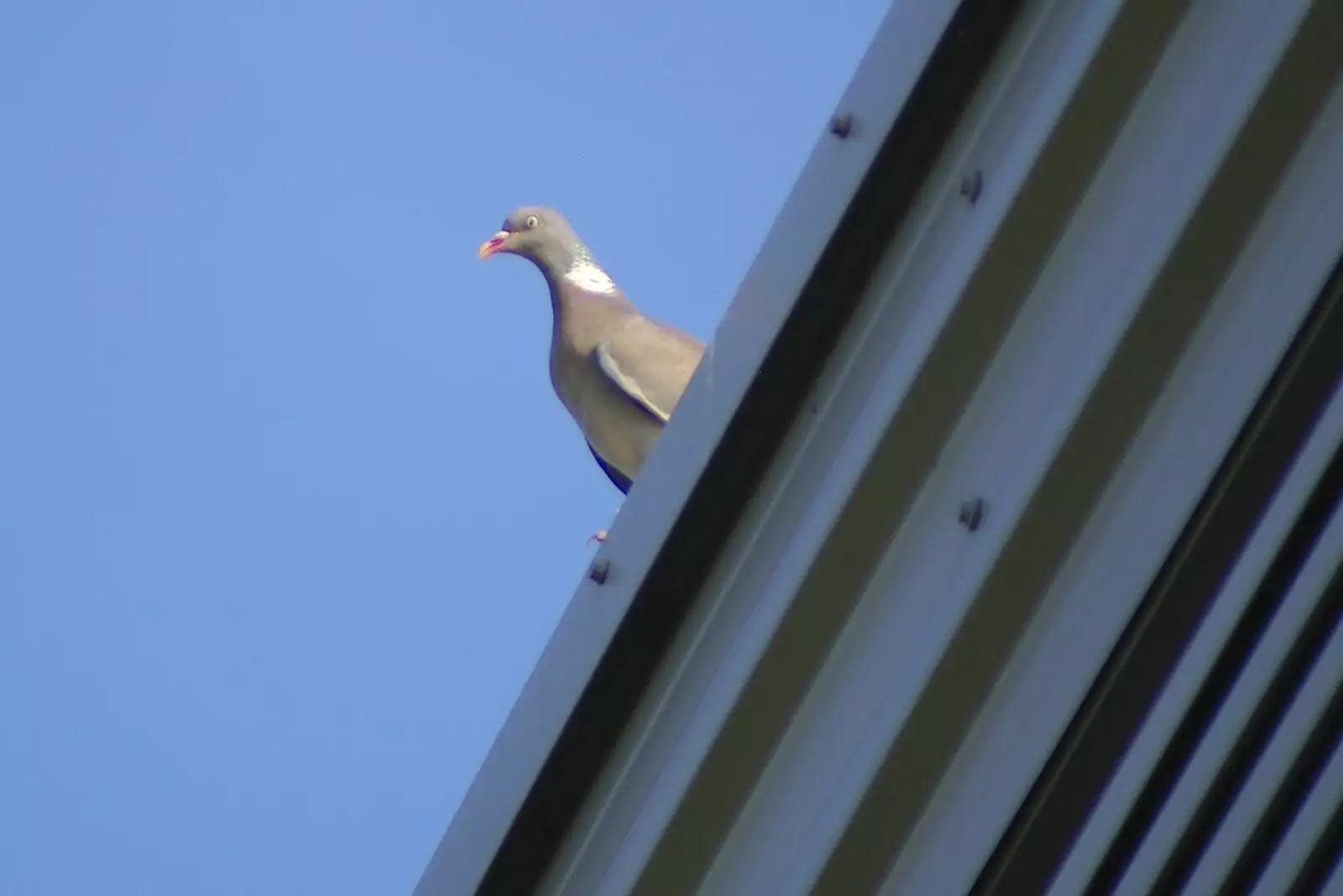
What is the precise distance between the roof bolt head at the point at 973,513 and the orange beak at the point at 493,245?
189 inches

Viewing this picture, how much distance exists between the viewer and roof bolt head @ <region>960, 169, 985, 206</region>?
3.84 ft

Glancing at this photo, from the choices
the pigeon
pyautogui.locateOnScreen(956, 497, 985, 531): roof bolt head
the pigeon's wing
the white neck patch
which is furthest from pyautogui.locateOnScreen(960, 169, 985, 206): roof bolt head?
the white neck patch

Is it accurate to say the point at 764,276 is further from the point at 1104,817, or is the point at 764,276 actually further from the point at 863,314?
the point at 1104,817

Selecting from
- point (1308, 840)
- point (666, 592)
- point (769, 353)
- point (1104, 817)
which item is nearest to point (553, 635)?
point (666, 592)

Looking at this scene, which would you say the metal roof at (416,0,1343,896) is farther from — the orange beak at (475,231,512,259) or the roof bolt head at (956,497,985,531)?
the orange beak at (475,231,512,259)

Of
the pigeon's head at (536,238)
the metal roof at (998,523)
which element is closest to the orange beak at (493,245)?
the pigeon's head at (536,238)

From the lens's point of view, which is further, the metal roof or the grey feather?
the grey feather

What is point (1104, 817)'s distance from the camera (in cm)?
94

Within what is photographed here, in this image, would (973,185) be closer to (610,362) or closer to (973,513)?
(973,513)

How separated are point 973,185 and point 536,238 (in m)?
4.64

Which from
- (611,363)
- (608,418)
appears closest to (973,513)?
(608,418)

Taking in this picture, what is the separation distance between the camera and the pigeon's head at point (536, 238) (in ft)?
18.6

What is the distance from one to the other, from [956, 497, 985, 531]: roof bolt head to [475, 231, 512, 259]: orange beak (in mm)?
4800

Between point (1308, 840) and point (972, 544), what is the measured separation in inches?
12.0
